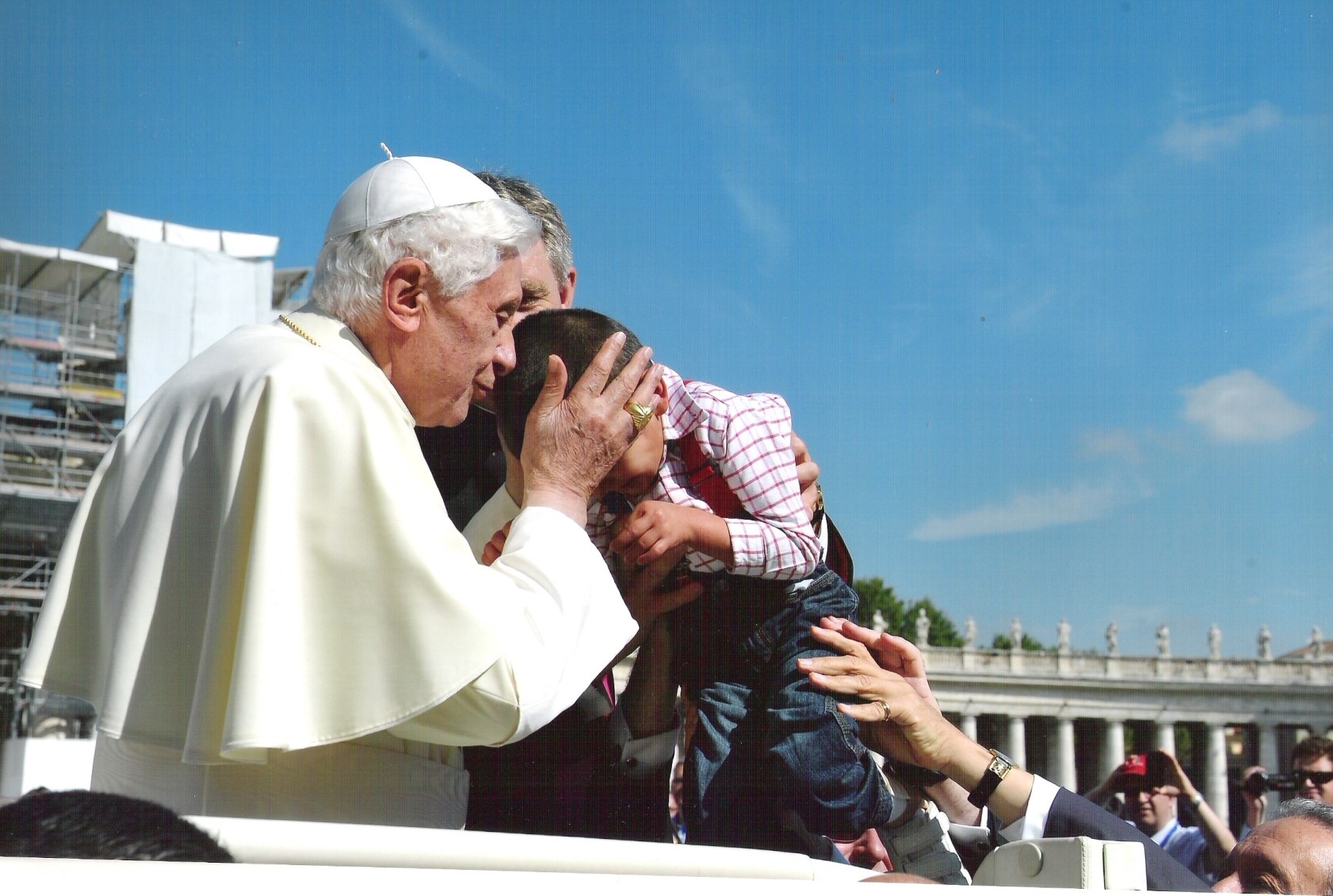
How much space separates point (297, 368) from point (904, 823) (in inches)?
73.4

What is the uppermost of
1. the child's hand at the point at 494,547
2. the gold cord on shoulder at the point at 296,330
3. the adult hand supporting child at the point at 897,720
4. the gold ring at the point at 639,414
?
the gold cord on shoulder at the point at 296,330

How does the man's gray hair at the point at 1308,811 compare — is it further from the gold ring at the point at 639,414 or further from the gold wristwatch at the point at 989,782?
the gold ring at the point at 639,414

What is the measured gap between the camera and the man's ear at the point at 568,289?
12.5ft

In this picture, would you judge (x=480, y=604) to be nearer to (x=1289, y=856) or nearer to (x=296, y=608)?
(x=296, y=608)

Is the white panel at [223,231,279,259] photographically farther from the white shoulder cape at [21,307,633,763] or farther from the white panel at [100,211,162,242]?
the white shoulder cape at [21,307,633,763]

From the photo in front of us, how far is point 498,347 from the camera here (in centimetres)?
242

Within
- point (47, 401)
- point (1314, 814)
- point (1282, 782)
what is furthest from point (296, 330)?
point (47, 401)

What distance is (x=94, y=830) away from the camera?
3.92ft

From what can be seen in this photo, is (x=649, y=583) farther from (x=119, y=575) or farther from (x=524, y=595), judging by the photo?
(x=119, y=575)

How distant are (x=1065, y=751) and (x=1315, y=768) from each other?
207 ft

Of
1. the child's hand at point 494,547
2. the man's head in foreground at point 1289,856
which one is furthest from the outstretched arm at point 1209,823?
the child's hand at point 494,547

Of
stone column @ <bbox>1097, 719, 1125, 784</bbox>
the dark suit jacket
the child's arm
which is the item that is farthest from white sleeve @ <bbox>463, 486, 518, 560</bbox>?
stone column @ <bbox>1097, 719, 1125, 784</bbox>

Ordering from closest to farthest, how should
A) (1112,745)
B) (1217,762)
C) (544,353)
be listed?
(544,353), (1112,745), (1217,762)

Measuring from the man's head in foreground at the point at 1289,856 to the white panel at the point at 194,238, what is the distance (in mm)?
37166
